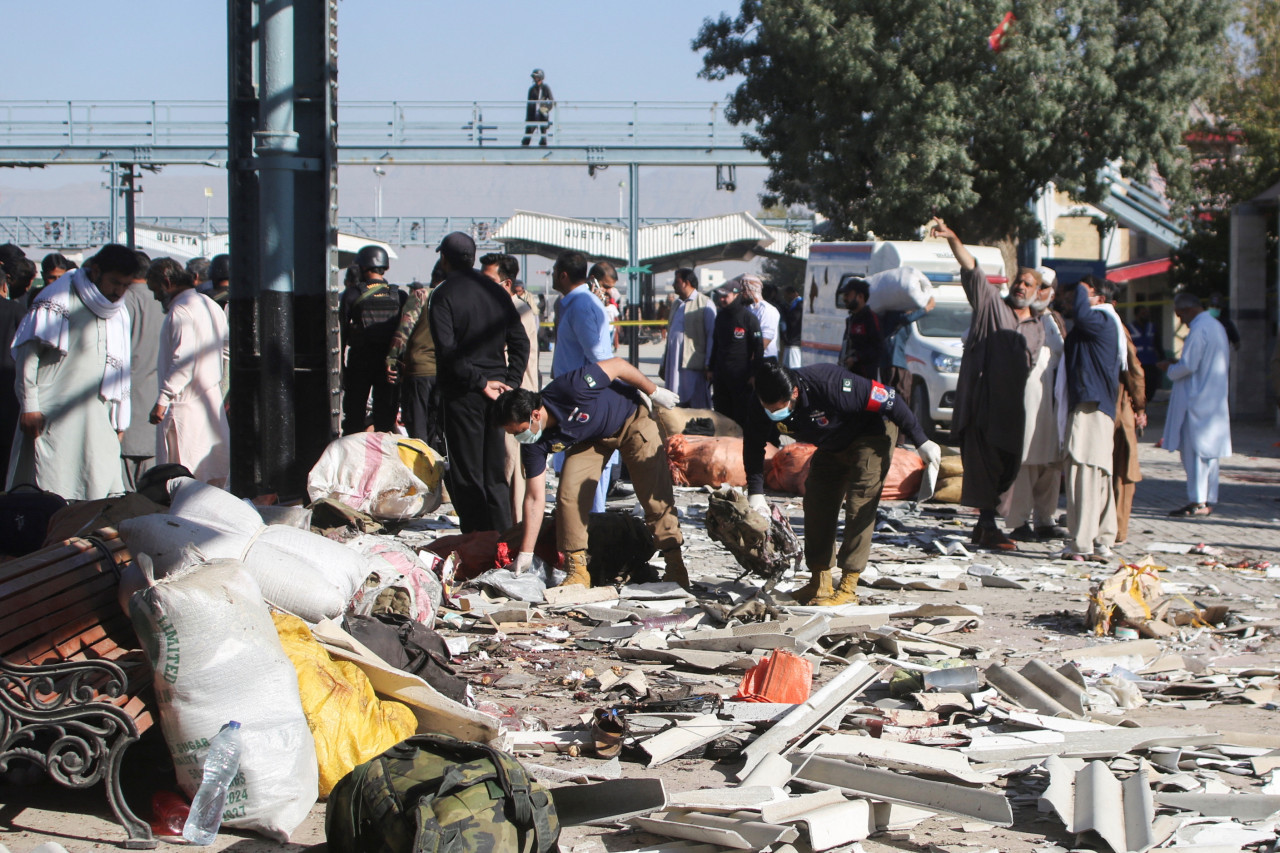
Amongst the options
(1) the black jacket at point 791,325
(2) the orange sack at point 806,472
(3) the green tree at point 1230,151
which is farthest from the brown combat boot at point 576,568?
(3) the green tree at point 1230,151

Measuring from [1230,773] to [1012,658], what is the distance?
164 cm

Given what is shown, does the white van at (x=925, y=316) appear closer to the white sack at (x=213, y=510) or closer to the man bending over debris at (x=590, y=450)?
the man bending over debris at (x=590, y=450)

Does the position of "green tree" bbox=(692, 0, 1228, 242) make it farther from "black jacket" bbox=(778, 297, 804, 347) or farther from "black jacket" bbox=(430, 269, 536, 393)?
"black jacket" bbox=(430, 269, 536, 393)

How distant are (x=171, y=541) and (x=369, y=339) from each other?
543cm

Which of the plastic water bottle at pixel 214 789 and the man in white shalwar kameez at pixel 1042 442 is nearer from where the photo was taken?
the plastic water bottle at pixel 214 789

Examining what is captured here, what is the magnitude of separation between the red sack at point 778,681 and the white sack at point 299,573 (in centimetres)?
173

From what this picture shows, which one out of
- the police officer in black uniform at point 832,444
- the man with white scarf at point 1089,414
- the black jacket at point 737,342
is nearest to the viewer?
the police officer in black uniform at point 832,444

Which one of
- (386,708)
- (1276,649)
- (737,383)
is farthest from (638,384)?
(737,383)

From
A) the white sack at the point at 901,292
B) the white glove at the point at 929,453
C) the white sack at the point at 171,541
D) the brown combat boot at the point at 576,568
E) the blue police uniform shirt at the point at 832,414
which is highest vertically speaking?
the white sack at the point at 901,292

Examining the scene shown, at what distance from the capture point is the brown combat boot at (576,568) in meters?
6.97

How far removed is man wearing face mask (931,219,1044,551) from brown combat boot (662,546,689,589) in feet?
9.29

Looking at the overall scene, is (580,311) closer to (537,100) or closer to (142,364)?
(142,364)

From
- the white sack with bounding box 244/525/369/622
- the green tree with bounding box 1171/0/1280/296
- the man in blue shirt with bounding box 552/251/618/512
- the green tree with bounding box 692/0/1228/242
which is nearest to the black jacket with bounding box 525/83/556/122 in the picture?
the green tree with bounding box 692/0/1228/242

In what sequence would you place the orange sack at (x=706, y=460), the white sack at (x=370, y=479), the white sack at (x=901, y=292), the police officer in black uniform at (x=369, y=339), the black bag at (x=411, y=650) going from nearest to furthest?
1. the black bag at (x=411, y=650)
2. the white sack at (x=370, y=479)
3. the police officer in black uniform at (x=369, y=339)
4. the white sack at (x=901, y=292)
5. the orange sack at (x=706, y=460)
